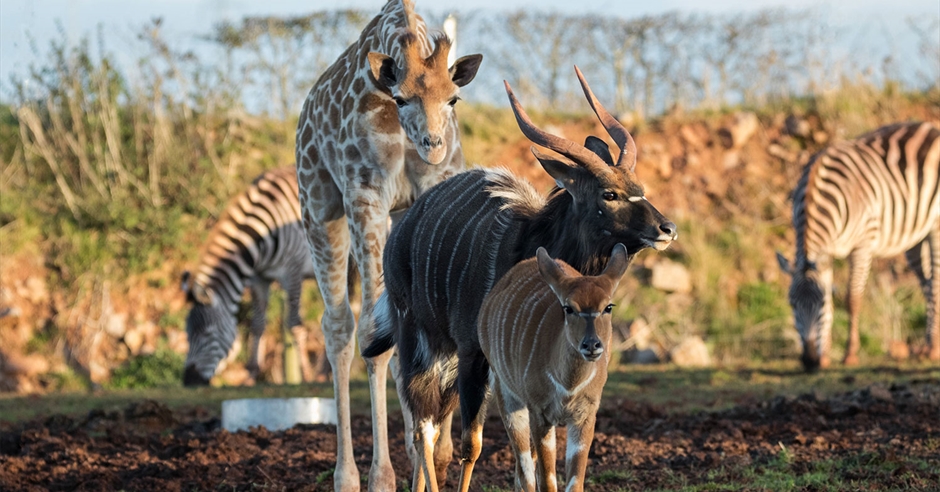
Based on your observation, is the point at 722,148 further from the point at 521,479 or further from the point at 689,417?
the point at 521,479

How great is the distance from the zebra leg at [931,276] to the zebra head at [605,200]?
30.8 feet

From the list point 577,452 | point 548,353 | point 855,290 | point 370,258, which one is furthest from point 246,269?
point 577,452

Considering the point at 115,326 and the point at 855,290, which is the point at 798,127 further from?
the point at 115,326

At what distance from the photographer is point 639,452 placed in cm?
643

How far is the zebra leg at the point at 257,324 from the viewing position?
46.4 feet

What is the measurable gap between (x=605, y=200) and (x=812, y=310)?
7.90 meters

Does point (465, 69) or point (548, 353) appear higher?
point (465, 69)

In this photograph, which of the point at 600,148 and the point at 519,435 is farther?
the point at 600,148

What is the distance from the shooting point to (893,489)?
5.04 metres

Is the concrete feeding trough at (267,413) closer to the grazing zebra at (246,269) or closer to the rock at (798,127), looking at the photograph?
the grazing zebra at (246,269)

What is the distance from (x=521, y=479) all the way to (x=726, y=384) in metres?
6.76

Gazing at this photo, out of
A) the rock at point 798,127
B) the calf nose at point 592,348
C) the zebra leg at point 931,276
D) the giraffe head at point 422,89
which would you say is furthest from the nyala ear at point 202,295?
the rock at point 798,127

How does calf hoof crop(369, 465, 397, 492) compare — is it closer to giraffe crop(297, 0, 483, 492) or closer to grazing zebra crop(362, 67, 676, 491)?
giraffe crop(297, 0, 483, 492)

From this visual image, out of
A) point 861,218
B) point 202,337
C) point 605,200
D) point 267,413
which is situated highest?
point 861,218
